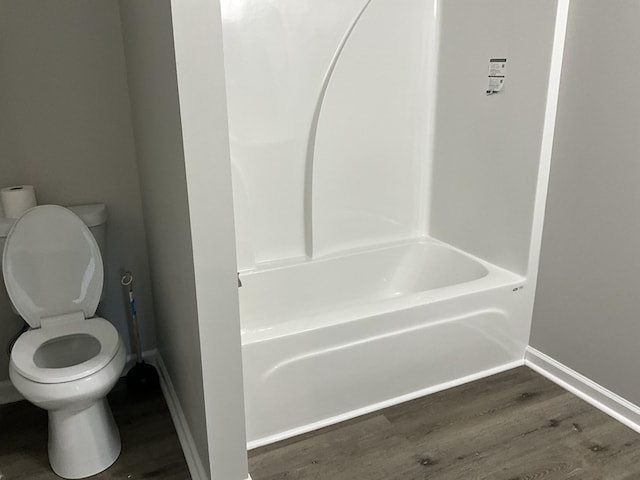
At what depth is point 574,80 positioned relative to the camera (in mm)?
2170

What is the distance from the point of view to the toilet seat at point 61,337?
1.75m

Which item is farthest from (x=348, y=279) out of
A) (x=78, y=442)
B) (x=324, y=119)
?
(x=78, y=442)

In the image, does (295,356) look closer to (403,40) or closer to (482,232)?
(482,232)

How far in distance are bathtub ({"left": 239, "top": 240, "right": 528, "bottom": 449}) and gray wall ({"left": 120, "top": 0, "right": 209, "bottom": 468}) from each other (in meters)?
0.27

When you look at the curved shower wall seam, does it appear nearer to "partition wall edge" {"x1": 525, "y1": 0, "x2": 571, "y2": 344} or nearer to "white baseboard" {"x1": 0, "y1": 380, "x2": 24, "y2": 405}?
"partition wall edge" {"x1": 525, "y1": 0, "x2": 571, "y2": 344}

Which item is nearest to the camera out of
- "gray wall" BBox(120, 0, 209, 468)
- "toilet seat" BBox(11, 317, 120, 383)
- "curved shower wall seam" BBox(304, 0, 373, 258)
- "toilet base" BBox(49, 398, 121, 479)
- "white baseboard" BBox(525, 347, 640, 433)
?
"gray wall" BBox(120, 0, 209, 468)

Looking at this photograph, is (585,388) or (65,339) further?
(585,388)

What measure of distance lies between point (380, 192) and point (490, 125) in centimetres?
68

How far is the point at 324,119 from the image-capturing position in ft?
8.61

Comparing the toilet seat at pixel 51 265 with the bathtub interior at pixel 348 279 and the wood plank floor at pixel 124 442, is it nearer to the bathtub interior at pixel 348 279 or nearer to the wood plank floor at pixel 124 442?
the wood plank floor at pixel 124 442

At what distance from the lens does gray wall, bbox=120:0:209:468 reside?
145 centimetres

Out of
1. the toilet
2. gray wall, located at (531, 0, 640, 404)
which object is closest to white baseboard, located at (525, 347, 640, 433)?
gray wall, located at (531, 0, 640, 404)

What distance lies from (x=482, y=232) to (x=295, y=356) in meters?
1.25

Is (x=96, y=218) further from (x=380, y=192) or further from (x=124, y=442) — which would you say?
(x=380, y=192)
